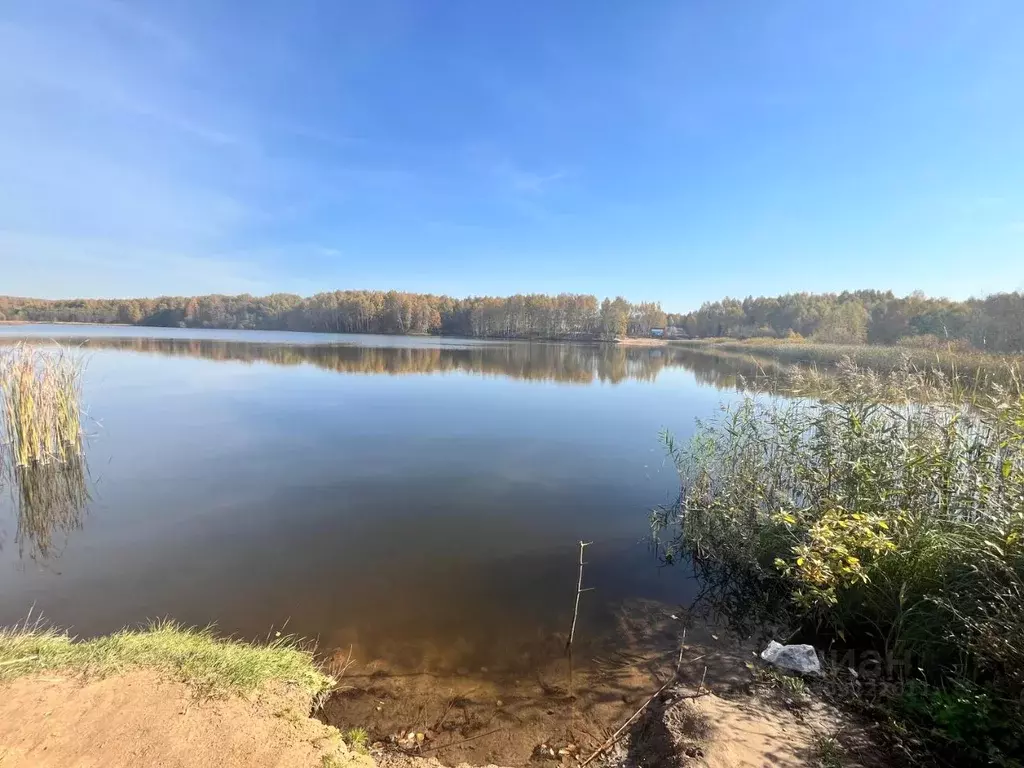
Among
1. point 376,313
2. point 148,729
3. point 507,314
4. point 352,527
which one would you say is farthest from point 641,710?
point 376,313

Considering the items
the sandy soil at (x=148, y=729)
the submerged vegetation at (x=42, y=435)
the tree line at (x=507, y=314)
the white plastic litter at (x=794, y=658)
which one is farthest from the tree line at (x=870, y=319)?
the submerged vegetation at (x=42, y=435)

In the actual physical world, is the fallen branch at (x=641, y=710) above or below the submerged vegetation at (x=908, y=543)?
below

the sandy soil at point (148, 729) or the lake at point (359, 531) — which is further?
the lake at point (359, 531)

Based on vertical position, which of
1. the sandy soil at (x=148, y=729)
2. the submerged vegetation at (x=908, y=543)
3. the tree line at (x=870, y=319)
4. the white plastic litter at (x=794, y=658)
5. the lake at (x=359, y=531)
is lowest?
the lake at (x=359, y=531)

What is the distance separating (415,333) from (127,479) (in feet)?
332

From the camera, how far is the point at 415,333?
4269 inches

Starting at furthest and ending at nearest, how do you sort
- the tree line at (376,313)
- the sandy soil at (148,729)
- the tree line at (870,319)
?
the tree line at (376,313) < the tree line at (870,319) < the sandy soil at (148,729)

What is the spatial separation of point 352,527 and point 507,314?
97987 mm

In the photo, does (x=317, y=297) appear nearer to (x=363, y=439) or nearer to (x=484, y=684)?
(x=363, y=439)

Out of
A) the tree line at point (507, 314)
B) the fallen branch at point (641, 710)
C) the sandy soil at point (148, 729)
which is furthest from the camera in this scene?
the tree line at point (507, 314)

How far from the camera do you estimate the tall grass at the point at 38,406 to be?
9500 mm

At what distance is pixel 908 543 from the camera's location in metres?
4.09

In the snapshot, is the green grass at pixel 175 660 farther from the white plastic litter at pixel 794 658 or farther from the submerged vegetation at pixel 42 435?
the submerged vegetation at pixel 42 435

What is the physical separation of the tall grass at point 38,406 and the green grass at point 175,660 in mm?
7597
